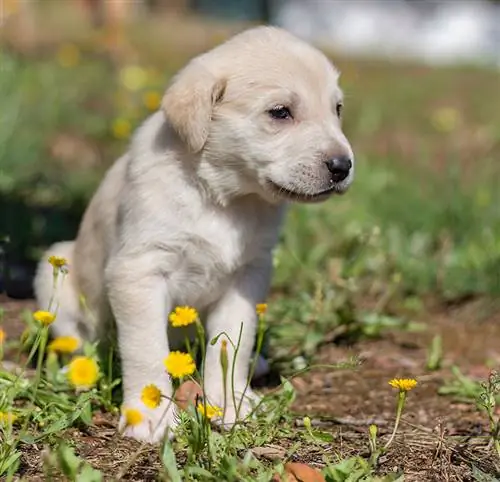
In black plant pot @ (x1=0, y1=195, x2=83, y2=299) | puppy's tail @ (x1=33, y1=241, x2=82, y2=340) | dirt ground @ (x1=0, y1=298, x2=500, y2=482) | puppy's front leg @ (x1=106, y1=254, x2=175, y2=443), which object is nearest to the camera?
dirt ground @ (x1=0, y1=298, x2=500, y2=482)

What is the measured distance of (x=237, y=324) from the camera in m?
3.23

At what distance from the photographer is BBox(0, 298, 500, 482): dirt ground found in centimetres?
252

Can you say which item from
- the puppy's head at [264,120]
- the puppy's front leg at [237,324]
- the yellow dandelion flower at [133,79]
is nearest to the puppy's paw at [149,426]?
the puppy's front leg at [237,324]

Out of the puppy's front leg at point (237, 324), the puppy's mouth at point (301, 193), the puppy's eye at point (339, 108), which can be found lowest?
the puppy's front leg at point (237, 324)

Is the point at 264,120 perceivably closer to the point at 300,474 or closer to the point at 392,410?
the point at 392,410

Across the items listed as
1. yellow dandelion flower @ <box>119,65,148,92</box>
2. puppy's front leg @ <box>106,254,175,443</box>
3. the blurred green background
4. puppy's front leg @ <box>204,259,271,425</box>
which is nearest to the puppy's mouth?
puppy's front leg @ <box>204,259,271,425</box>

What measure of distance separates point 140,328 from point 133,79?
391 cm

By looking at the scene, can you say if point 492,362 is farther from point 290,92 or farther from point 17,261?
point 17,261

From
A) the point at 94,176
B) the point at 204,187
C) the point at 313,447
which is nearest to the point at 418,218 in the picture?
the point at 94,176

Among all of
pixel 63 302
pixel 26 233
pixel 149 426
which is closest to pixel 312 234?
pixel 26 233

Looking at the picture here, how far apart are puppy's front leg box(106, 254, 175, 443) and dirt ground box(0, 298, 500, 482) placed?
13 centimetres

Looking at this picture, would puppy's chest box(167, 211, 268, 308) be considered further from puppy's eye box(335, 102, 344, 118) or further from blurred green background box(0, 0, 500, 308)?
blurred green background box(0, 0, 500, 308)

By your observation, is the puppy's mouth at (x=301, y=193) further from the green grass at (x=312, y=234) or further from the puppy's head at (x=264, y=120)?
the green grass at (x=312, y=234)

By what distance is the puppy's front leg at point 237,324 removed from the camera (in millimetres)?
3150
